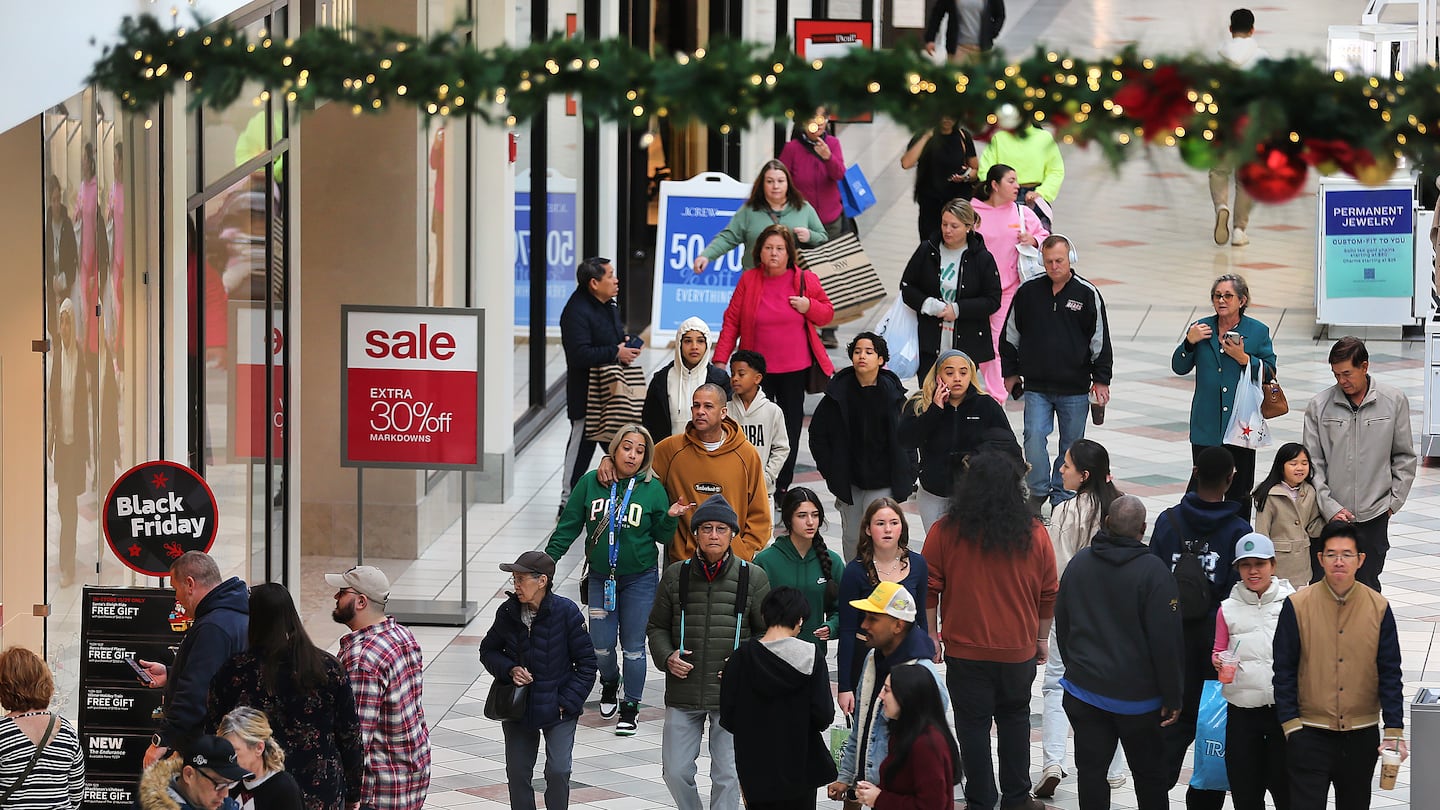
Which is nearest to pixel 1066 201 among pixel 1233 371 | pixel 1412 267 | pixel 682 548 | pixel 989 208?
pixel 1412 267

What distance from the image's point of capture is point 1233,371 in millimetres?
12000

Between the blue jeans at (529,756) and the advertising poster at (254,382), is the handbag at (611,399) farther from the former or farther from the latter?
the blue jeans at (529,756)

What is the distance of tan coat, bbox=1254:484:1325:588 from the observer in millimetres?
9992

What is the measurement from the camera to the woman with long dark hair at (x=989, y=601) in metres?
8.59

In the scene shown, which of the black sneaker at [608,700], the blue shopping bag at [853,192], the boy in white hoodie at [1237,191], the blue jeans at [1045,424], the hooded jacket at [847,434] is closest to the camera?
the black sneaker at [608,700]

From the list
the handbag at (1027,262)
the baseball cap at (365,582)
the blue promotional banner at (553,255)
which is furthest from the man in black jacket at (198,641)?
the blue promotional banner at (553,255)

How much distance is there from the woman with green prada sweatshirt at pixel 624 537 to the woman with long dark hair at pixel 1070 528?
1800 mm

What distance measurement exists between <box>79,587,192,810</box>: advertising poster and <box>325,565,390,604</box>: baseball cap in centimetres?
74

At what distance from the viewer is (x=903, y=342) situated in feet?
44.9

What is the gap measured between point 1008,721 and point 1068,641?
0.62 meters

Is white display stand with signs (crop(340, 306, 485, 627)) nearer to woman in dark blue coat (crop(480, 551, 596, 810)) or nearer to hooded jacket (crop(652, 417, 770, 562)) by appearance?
hooded jacket (crop(652, 417, 770, 562))

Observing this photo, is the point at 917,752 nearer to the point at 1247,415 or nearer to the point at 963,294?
the point at 1247,415

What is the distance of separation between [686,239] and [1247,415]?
260 inches

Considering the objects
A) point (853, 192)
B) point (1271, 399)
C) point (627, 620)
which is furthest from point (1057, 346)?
point (853, 192)
